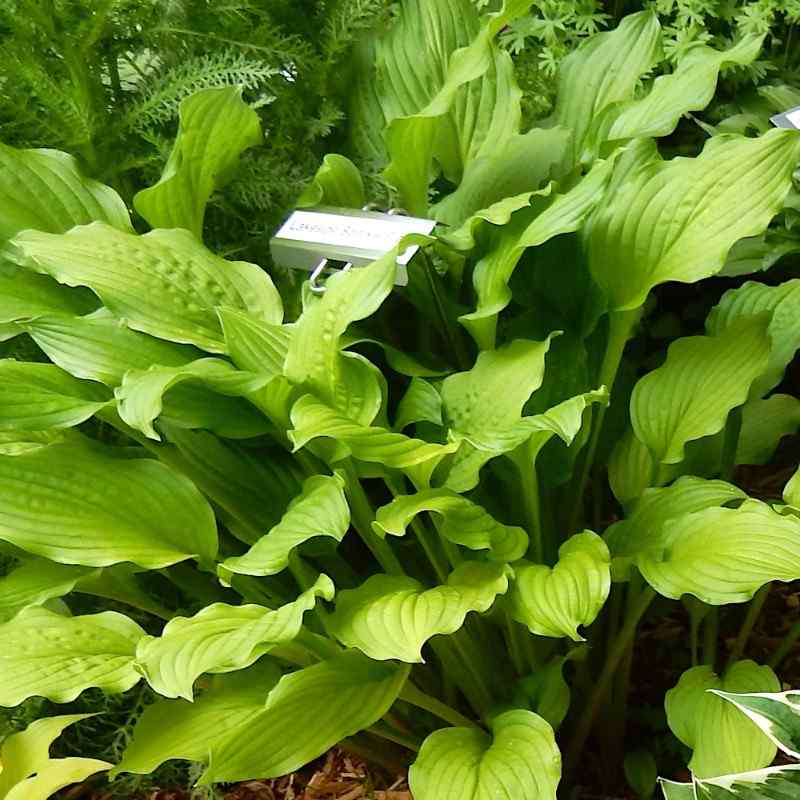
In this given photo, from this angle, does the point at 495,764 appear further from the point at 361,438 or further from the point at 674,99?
the point at 674,99

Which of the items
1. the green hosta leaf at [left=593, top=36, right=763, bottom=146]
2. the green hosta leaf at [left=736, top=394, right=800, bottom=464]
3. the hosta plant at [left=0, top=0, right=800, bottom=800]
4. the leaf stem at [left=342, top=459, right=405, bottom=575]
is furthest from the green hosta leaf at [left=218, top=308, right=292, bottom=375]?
the green hosta leaf at [left=736, top=394, right=800, bottom=464]

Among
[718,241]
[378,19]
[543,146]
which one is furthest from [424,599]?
[378,19]

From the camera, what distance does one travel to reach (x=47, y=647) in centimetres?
91

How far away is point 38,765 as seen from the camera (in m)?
1.02

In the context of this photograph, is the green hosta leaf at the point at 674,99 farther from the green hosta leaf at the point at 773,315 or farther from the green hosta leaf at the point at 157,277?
the green hosta leaf at the point at 157,277

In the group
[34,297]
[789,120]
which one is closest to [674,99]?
[789,120]

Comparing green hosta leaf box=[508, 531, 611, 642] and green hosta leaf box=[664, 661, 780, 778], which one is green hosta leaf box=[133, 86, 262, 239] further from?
green hosta leaf box=[664, 661, 780, 778]

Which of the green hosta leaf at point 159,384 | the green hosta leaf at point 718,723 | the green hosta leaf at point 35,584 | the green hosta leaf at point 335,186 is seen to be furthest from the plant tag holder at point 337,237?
the green hosta leaf at point 718,723

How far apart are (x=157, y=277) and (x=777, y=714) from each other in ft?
2.31

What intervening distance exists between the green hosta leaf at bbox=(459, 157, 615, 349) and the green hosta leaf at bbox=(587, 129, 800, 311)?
4cm

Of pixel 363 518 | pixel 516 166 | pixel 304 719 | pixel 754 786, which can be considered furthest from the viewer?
pixel 516 166

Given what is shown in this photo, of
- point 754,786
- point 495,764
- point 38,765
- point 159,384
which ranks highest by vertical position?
point 159,384

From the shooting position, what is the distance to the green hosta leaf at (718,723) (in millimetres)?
922

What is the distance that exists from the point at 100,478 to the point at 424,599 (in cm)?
35
